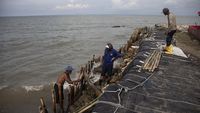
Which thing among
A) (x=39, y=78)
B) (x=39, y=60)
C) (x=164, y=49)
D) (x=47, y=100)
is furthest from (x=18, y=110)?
(x=39, y=60)

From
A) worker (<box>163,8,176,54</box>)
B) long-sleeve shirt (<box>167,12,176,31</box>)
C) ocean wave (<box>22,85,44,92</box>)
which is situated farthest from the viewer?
ocean wave (<box>22,85,44,92</box>)

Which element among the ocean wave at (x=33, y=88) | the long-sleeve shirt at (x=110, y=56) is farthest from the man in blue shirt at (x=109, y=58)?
the ocean wave at (x=33, y=88)

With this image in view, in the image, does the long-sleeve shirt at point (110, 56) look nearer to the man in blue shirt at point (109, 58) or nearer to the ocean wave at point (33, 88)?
the man in blue shirt at point (109, 58)

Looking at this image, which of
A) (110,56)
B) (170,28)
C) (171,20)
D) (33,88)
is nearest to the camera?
(110,56)

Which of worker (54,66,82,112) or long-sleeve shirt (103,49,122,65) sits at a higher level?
long-sleeve shirt (103,49,122,65)

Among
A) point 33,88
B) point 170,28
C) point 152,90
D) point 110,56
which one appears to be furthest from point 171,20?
point 33,88

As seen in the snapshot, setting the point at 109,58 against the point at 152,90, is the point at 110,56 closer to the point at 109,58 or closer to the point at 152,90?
the point at 109,58

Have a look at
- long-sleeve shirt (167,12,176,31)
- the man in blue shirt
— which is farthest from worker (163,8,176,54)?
the man in blue shirt

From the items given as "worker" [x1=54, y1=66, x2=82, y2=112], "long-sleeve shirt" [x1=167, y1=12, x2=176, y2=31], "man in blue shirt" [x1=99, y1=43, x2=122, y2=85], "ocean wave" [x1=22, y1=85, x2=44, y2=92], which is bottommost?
"ocean wave" [x1=22, y1=85, x2=44, y2=92]

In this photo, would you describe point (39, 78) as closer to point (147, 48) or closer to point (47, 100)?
point (47, 100)

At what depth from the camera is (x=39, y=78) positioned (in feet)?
60.9

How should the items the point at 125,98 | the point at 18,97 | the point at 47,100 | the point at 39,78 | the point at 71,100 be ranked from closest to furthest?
the point at 125,98 → the point at 71,100 → the point at 47,100 → the point at 18,97 → the point at 39,78

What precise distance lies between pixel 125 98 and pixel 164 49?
21.9 feet

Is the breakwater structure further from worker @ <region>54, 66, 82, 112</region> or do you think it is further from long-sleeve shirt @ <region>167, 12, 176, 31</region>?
long-sleeve shirt @ <region>167, 12, 176, 31</region>
